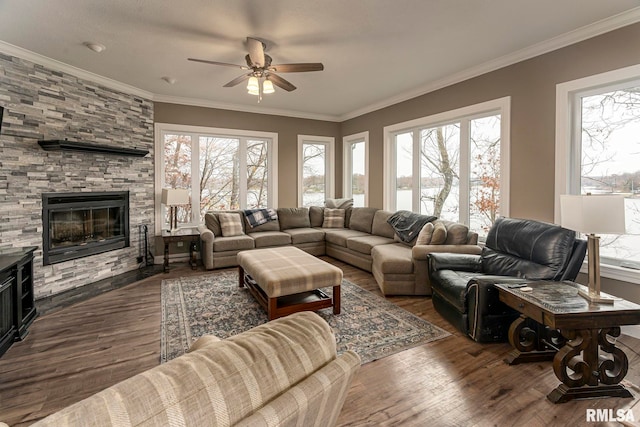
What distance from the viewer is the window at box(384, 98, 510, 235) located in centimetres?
393

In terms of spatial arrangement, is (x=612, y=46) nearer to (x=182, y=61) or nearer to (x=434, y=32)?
(x=434, y=32)

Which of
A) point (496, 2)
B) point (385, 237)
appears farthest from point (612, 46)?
point (385, 237)

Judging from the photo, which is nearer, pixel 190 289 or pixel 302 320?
pixel 302 320

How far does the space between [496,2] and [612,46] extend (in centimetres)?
127

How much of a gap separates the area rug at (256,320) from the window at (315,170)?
3.10 m

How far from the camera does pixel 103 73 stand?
160 inches

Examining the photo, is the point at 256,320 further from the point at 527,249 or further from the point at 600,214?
the point at 600,214

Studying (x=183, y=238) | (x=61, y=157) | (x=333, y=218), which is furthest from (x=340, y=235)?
(x=61, y=157)

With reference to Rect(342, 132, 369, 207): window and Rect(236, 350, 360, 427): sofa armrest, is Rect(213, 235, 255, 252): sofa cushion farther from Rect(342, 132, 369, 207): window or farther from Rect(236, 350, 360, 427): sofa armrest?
Rect(236, 350, 360, 427): sofa armrest

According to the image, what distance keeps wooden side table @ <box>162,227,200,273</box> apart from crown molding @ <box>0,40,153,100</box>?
218 centimetres

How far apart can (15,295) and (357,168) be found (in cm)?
549

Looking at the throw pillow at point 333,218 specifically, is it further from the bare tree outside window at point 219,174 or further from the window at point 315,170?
the bare tree outside window at point 219,174

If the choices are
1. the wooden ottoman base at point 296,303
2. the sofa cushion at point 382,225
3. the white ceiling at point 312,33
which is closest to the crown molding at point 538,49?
the white ceiling at point 312,33

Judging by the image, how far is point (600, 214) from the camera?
6.56ft
